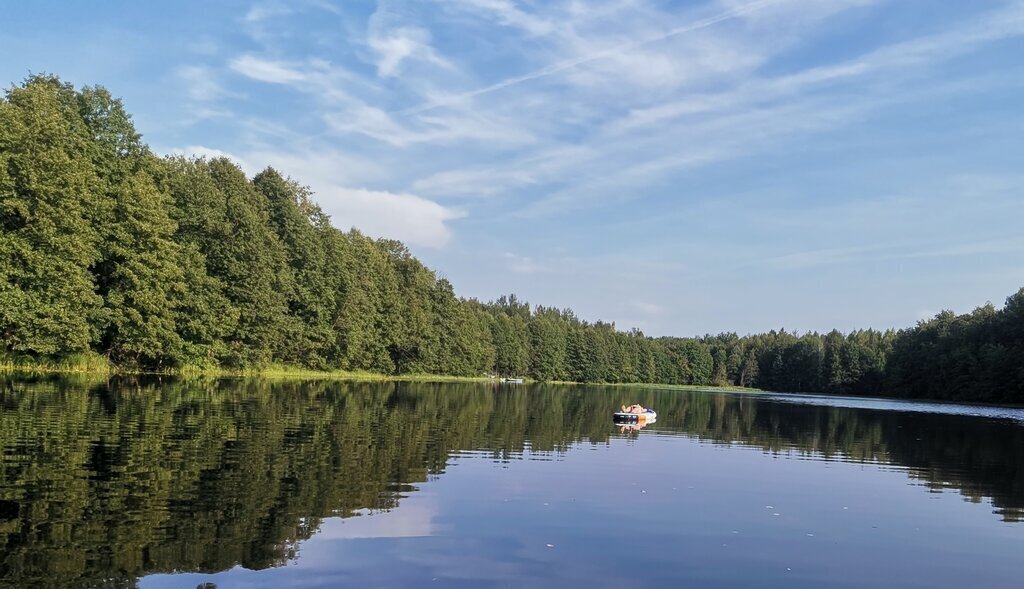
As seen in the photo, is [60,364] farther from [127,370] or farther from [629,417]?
[629,417]

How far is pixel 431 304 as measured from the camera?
14175cm

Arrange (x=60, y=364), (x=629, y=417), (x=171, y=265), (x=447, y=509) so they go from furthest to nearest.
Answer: (x=171, y=265) → (x=60, y=364) → (x=629, y=417) → (x=447, y=509)

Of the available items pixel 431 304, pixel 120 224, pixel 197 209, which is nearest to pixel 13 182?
pixel 120 224

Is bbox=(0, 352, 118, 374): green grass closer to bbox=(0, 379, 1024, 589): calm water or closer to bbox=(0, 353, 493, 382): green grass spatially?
bbox=(0, 353, 493, 382): green grass

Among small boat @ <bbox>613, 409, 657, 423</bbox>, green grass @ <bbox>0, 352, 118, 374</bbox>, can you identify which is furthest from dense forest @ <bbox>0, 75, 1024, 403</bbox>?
small boat @ <bbox>613, 409, 657, 423</bbox>

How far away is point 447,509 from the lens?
17.2m

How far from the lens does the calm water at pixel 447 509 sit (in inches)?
472

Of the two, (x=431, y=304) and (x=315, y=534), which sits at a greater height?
(x=431, y=304)

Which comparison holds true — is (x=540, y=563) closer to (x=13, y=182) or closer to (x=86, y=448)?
(x=86, y=448)

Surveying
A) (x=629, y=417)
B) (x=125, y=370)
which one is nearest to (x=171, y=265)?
(x=125, y=370)

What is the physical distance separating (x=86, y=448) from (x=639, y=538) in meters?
15.5

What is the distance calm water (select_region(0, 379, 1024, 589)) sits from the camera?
39.3 ft

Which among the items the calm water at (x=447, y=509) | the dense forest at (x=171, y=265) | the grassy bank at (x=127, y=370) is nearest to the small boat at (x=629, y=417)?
the calm water at (x=447, y=509)

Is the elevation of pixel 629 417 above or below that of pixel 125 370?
above
